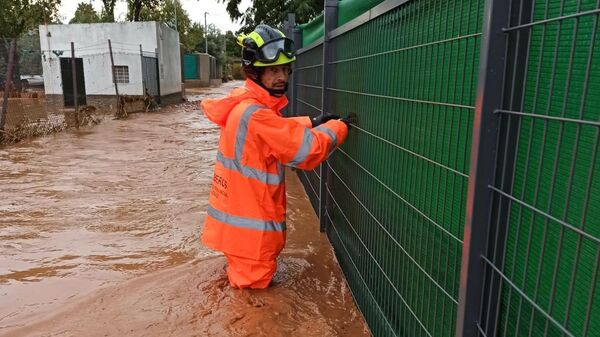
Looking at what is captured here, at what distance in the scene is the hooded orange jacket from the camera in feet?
9.94

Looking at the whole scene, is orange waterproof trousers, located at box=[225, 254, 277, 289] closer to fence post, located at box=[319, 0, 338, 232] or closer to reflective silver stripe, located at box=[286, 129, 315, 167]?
reflective silver stripe, located at box=[286, 129, 315, 167]

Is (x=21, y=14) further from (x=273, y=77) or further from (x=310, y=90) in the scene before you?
(x=273, y=77)

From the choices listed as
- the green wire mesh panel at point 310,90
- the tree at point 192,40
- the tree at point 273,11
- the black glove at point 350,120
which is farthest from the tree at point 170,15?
the black glove at point 350,120

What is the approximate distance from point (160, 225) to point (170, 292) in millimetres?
1792

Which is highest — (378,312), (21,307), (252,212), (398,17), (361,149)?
(398,17)

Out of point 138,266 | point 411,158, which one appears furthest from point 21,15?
point 411,158

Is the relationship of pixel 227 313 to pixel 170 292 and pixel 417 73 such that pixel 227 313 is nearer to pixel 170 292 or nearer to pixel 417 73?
pixel 170 292

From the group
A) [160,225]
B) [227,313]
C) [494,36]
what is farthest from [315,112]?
[494,36]

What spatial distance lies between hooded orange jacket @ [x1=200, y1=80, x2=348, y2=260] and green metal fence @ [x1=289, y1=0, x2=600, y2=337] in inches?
19.2

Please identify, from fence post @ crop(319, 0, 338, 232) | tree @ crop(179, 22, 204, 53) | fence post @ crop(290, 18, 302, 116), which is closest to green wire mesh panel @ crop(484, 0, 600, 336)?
fence post @ crop(319, 0, 338, 232)

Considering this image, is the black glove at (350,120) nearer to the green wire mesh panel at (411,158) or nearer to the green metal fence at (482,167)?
the green wire mesh panel at (411,158)

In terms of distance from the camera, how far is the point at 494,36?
140 centimetres

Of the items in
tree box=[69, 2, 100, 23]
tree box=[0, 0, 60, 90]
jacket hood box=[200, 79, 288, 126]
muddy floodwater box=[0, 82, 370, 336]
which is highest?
tree box=[69, 2, 100, 23]

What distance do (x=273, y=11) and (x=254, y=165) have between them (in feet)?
47.6
